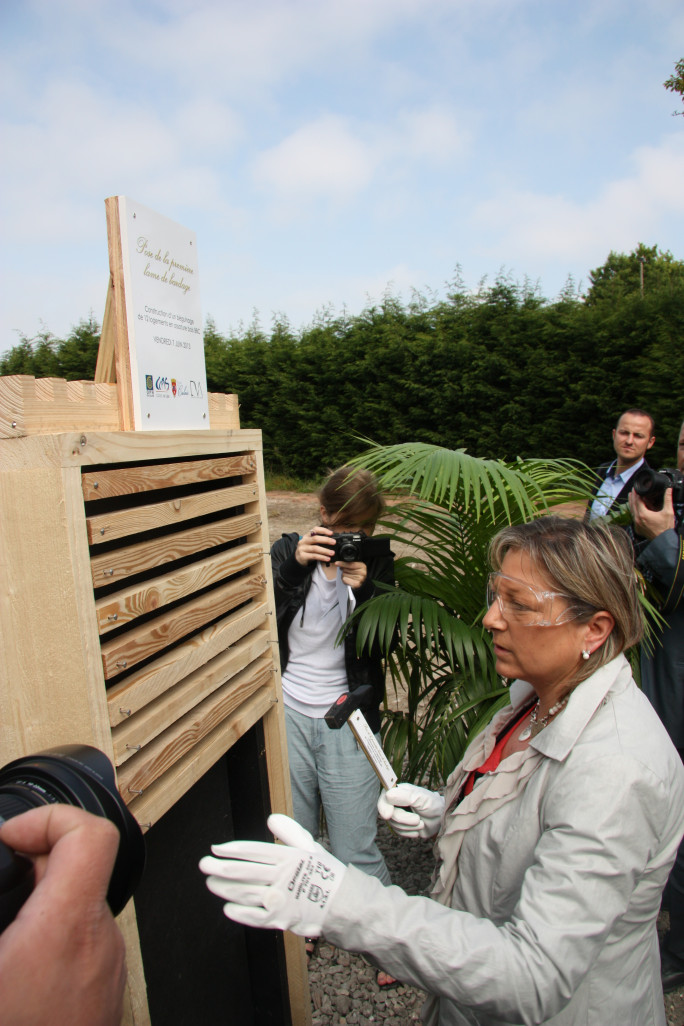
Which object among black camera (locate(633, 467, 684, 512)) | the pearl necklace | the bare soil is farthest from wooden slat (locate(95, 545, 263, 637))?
the bare soil

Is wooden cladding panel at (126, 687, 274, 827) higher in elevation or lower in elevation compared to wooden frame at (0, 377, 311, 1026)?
lower

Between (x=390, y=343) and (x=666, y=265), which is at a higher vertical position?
(x=666, y=265)

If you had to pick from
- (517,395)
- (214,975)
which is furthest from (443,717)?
(517,395)

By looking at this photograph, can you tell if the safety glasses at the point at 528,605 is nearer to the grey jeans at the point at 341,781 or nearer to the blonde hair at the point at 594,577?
the blonde hair at the point at 594,577

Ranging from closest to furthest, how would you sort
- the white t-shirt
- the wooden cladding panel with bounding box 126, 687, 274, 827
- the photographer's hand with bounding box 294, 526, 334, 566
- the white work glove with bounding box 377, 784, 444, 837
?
the wooden cladding panel with bounding box 126, 687, 274, 827 → the white work glove with bounding box 377, 784, 444, 837 → the photographer's hand with bounding box 294, 526, 334, 566 → the white t-shirt

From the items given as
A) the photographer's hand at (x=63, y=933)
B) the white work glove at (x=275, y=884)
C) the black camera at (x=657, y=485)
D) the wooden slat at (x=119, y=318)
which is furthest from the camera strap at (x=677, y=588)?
the photographer's hand at (x=63, y=933)

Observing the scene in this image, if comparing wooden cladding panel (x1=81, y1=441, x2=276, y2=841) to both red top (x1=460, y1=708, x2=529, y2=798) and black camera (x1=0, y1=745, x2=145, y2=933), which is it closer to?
black camera (x1=0, y1=745, x2=145, y2=933)

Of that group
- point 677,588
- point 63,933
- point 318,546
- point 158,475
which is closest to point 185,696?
point 158,475

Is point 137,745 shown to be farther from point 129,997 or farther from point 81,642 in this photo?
point 129,997

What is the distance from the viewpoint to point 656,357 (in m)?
8.68

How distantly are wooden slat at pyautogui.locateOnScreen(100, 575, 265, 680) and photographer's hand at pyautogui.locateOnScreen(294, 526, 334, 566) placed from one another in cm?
48

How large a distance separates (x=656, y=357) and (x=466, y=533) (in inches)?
299

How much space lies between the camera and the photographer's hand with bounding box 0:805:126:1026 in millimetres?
542

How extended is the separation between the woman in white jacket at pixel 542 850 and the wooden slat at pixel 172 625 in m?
0.36
